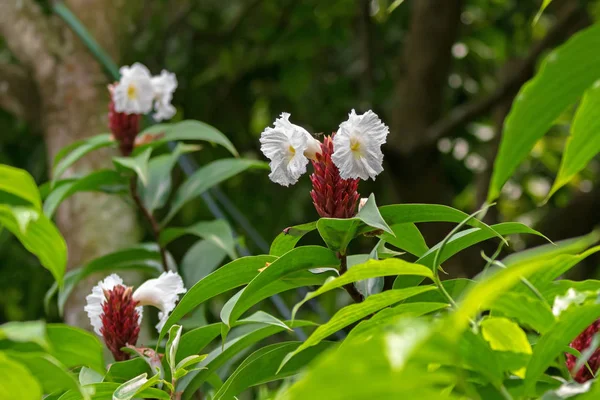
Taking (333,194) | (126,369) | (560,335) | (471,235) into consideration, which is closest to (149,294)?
(126,369)

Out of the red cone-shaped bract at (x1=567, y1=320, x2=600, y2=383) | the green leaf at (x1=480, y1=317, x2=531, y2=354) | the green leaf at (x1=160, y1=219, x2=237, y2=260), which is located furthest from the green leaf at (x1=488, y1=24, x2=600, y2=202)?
the green leaf at (x1=160, y1=219, x2=237, y2=260)

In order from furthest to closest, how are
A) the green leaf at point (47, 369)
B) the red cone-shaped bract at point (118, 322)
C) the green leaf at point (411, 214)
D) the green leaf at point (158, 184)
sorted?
the green leaf at point (158, 184), the red cone-shaped bract at point (118, 322), the green leaf at point (411, 214), the green leaf at point (47, 369)

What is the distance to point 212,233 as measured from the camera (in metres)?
1.14

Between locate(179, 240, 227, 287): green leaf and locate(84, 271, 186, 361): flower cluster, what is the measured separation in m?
0.33

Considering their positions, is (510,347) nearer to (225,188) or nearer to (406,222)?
(406,222)

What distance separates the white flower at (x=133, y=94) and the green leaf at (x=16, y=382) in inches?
34.9

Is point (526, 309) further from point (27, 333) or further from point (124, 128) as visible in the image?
point (124, 128)

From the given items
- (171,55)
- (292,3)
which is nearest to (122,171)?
(171,55)

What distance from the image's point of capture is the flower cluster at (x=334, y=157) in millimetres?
621

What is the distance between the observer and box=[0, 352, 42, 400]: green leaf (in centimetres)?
34

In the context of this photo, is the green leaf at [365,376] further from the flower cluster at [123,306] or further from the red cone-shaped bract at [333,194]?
the flower cluster at [123,306]

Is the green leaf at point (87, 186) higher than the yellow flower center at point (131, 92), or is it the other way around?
the yellow flower center at point (131, 92)

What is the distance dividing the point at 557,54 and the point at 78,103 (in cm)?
148

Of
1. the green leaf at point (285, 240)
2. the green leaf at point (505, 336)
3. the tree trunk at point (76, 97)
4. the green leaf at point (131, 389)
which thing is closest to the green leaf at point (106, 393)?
the green leaf at point (131, 389)
